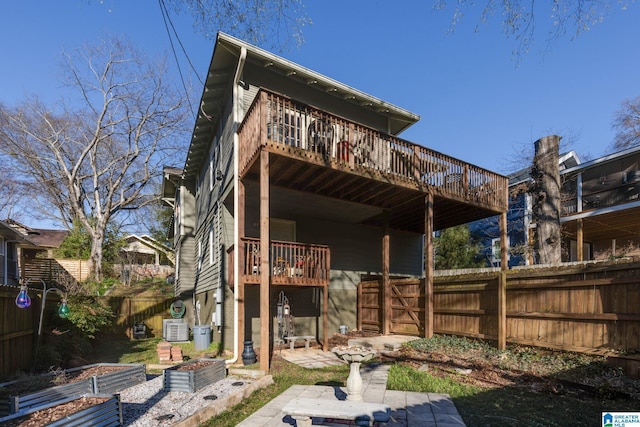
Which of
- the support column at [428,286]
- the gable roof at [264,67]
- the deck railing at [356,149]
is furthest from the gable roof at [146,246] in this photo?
the support column at [428,286]

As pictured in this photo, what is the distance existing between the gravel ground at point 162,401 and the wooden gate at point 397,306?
5610 millimetres

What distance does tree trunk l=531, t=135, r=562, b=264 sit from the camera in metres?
10.1

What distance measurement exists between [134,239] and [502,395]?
35.1 meters

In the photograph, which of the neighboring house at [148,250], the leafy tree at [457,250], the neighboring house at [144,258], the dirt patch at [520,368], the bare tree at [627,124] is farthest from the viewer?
the neighboring house at [148,250]

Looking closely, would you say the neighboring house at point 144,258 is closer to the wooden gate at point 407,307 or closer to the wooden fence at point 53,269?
the wooden fence at point 53,269

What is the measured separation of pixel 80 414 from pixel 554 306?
26.6ft

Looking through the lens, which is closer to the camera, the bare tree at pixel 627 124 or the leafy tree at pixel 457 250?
the leafy tree at pixel 457 250

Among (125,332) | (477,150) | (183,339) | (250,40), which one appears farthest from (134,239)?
(250,40)

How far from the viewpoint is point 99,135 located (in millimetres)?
23406

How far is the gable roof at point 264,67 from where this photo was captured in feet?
30.0

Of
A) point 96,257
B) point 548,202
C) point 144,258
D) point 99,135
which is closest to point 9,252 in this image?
point 96,257

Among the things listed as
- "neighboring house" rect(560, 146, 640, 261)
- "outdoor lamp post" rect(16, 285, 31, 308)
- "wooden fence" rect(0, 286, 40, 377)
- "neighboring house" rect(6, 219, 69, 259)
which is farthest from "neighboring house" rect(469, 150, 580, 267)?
"neighboring house" rect(6, 219, 69, 259)

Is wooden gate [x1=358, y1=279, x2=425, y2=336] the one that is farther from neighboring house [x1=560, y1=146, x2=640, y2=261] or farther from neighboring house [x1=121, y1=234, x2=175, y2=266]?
neighboring house [x1=121, y1=234, x2=175, y2=266]

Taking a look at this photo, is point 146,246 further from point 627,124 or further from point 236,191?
point 627,124
